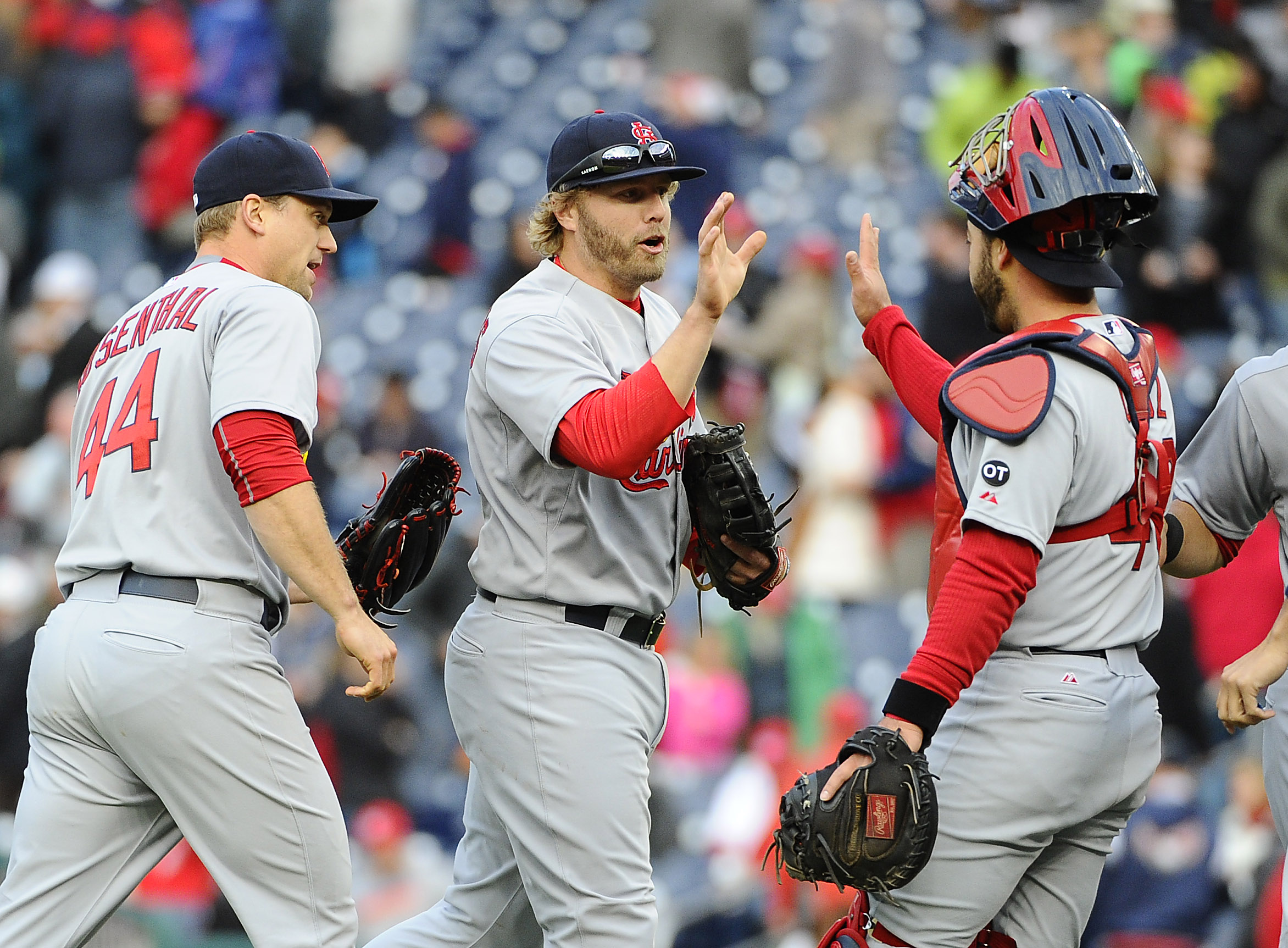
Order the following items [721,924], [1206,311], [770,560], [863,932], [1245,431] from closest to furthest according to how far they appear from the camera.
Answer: [863,932], [1245,431], [770,560], [721,924], [1206,311]

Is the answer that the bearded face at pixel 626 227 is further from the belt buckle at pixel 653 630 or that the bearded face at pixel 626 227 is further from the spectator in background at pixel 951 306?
the spectator in background at pixel 951 306

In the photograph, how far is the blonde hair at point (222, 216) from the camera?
3.56m

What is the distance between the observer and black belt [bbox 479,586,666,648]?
348 cm

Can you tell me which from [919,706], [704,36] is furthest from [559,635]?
[704,36]

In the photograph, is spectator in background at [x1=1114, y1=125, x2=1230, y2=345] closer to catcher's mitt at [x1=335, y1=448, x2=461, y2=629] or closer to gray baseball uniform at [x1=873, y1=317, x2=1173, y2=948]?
catcher's mitt at [x1=335, y1=448, x2=461, y2=629]

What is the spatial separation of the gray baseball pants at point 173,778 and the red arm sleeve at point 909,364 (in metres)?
1.56

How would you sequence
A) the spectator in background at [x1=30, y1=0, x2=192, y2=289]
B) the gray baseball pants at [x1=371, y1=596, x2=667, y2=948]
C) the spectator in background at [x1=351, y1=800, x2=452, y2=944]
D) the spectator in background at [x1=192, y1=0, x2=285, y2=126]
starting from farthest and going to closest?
the spectator in background at [x1=192, y1=0, x2=285, y2=126] < the spectator in background at [x1=30, y1=0, x2=192, y2=289] < the spectator in background at [x1=351, y1=800, x2=452, y2=944] < the gray baseball pants at [x1=371, y1=596, x2=667, y2=948]

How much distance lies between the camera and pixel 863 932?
3184mm

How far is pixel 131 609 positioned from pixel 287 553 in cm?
37

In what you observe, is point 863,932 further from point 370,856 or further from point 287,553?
point 370,856

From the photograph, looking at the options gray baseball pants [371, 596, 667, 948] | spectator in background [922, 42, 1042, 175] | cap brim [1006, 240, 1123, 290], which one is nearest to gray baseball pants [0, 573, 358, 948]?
gray baseball pants [371, 596, 667, 948]

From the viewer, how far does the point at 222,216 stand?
11.7 feet

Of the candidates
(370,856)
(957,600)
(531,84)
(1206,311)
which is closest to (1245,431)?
(957,600)

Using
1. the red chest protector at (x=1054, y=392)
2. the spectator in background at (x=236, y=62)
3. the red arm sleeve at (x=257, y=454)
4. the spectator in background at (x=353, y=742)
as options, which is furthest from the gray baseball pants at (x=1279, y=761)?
the spectator in background at (x=236, y=62)
